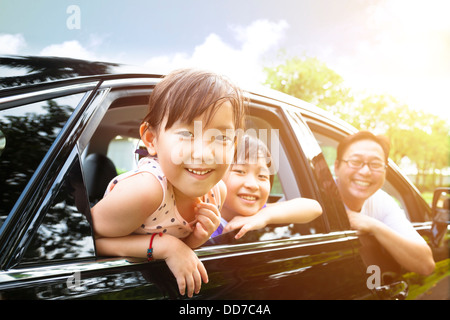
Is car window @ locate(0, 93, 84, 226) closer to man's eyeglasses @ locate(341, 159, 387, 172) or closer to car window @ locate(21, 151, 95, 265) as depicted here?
car window @ locate(21, 151, 95, 265)

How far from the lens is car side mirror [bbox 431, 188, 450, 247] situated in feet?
8.31

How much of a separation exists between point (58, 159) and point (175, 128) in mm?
357

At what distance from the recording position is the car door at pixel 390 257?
2.03 metres

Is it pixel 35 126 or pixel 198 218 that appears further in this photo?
pixel 198 218

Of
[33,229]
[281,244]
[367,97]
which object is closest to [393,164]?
[367,97]

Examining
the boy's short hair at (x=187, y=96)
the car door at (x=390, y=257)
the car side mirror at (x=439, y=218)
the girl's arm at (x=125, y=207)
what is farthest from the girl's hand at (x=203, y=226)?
the car side mirror at (x=439, y=218)

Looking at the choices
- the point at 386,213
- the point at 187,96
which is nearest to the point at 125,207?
the point at 187,96

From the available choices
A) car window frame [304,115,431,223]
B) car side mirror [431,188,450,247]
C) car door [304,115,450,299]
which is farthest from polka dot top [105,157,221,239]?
car side mirror [431,188,450,247]

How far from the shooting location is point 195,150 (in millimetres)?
1282

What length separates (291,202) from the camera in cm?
187

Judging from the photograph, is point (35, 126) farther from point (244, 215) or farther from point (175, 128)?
point (244, 215)

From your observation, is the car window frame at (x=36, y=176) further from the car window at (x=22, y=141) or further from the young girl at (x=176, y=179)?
the young girl at (x=176, y=179)

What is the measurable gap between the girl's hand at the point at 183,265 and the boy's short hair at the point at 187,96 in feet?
1.23

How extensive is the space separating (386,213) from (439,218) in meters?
0.53
